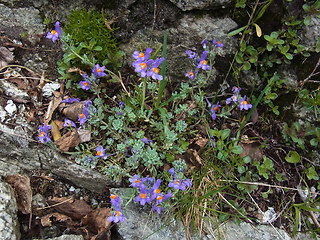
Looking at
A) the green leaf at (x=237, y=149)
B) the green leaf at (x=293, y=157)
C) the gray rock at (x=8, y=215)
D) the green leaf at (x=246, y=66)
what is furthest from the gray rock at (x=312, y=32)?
the gray rock at (x=8, y=215)

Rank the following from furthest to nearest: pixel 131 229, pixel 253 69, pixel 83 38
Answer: pixel 253 69
pixel 83 38
pixel 131 229

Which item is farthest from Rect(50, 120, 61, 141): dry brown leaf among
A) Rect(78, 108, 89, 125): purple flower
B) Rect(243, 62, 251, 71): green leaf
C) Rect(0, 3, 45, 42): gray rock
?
Rect(243, 62, 251, 71): green leaf

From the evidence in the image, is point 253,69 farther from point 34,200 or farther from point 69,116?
point 34,200

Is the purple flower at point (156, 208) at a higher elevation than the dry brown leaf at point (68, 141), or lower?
lower

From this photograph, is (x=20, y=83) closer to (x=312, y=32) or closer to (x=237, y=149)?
(x=237, y=149)

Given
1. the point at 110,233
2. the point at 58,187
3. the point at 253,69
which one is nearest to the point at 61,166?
the point at 58,187

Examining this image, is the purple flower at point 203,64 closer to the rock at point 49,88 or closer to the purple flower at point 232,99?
the purple flower at point 232,99

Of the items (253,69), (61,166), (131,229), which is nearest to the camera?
(131,229)
